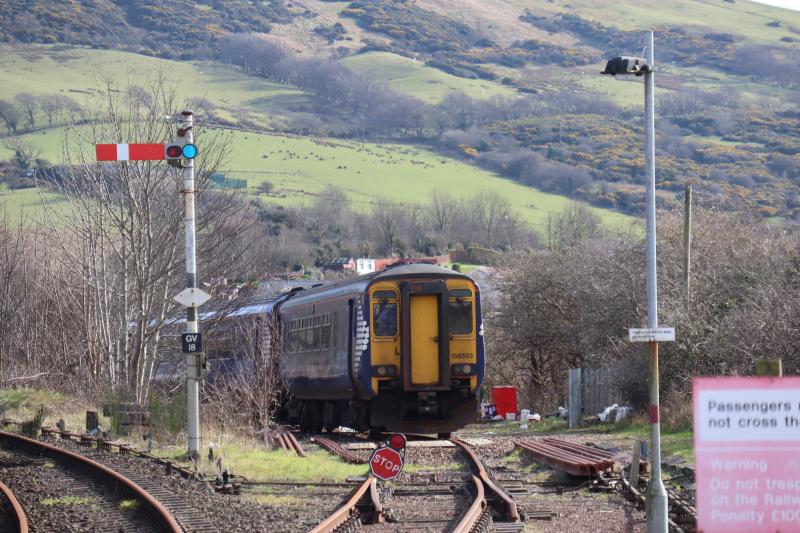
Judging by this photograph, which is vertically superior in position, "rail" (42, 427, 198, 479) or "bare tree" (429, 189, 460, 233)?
"bare tree" (429, 189, 460, 233)

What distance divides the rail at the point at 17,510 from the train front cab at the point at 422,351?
7.68m

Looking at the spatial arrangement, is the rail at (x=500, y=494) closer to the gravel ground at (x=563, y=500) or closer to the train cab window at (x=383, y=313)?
the gravel ground at (x=563, y=500)

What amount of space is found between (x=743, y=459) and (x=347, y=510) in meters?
6.25

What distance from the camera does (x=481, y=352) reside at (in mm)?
21391

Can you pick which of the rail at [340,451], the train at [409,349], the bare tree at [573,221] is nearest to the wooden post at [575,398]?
the train at [409,349]

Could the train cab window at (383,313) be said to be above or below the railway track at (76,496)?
above

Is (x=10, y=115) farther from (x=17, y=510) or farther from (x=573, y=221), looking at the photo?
(x=17, y=510)

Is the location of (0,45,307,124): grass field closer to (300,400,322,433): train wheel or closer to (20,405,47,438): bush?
(300,400,322,433): train wheel

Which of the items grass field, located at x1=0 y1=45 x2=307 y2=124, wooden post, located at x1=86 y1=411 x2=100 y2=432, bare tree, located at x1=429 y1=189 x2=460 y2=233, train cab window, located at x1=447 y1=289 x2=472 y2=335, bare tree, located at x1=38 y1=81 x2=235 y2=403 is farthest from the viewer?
grass field, located at x1=0 y1=45 x2=307 y2=124

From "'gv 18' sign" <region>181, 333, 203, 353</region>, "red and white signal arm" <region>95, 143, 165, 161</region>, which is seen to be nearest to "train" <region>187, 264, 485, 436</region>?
"'gv 18' sign" <region>181, 333, 203, 353</region>

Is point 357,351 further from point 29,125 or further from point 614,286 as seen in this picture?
point 29,125

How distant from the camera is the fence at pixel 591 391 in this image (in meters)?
30.4

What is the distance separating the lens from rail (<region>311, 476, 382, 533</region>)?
37.4 ft

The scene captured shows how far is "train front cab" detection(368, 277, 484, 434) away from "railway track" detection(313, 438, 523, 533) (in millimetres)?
4675
